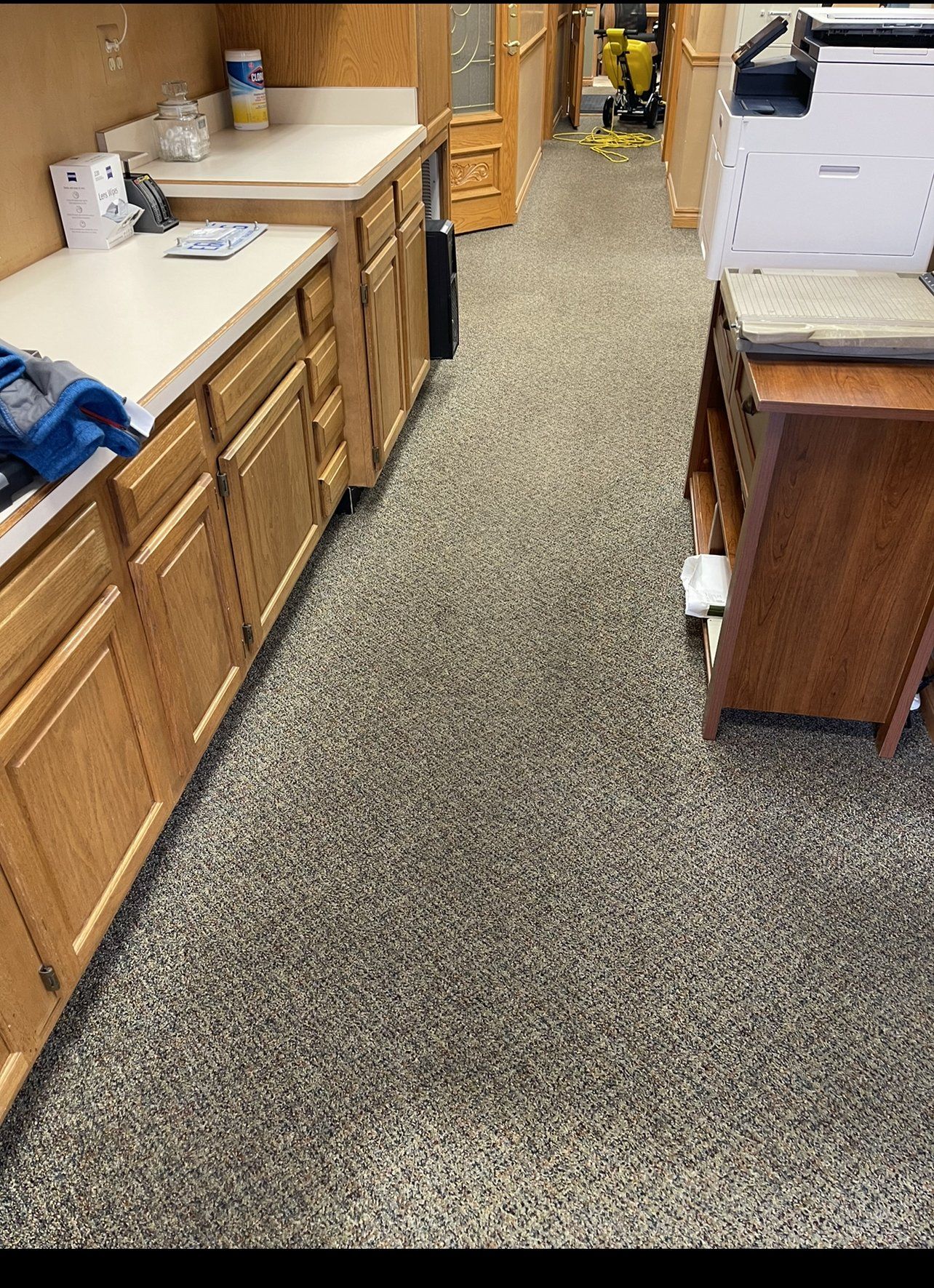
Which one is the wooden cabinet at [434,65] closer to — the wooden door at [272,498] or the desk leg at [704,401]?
the desk leg at [704,401]

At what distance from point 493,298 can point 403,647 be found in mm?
2698

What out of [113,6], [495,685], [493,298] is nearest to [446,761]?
[495,685]

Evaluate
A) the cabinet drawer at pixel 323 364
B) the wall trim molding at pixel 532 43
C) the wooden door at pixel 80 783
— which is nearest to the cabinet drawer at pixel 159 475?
the wooden door at pixel 80 783

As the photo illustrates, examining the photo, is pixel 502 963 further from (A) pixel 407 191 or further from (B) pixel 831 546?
(A) pixel 407 191

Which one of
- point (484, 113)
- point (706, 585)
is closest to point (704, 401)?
point (706, 585)

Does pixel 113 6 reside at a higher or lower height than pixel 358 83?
higher

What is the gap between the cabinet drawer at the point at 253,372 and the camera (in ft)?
5.80

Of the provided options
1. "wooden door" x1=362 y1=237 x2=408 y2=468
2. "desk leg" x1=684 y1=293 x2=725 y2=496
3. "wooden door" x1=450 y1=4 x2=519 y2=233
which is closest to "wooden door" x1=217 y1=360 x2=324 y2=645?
"wooden door" x1=362 y1=237 x2=408 y2=468

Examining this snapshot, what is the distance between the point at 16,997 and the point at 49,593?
556 millimetres

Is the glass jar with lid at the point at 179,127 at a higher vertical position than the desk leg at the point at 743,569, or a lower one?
higher

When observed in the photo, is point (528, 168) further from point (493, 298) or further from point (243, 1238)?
point (243, 1238)

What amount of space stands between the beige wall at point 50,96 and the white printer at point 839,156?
1480mm

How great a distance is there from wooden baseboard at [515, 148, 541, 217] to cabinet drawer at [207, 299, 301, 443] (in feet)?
12.7

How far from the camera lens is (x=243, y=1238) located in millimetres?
1257
